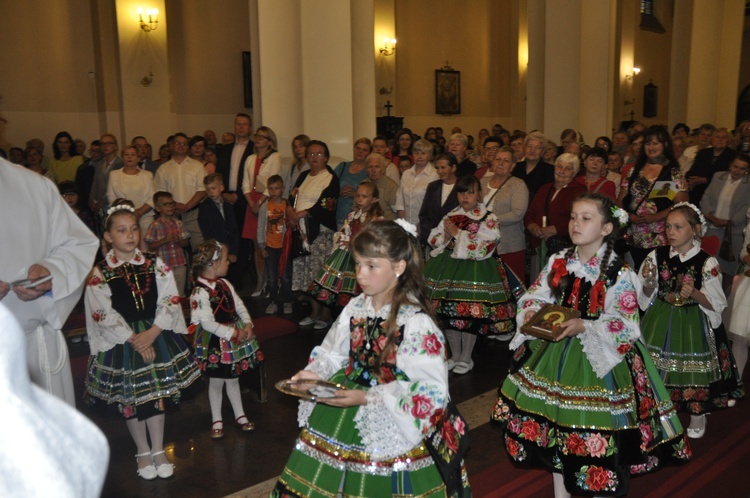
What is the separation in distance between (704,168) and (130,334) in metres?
6.85

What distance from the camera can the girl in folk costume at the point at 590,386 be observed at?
134 inches

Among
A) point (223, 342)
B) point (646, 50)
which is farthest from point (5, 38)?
point (646, 50)

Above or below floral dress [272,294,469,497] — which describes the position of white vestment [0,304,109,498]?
above

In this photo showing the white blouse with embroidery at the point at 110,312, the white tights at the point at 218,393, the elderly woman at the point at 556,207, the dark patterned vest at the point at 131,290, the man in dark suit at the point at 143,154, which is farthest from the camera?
the man in dark suit at the point at 143,154

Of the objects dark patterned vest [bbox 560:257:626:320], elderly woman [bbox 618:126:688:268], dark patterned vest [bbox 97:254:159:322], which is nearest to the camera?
dark patterned vest [bbox 560:257:626:320]

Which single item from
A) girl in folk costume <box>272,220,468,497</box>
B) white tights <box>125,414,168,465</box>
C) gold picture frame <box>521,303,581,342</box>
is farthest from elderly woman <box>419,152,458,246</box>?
girl in folk costume <box>272,220,468,497</box>

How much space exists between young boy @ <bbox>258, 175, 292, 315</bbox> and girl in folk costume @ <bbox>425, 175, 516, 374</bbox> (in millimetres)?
2088

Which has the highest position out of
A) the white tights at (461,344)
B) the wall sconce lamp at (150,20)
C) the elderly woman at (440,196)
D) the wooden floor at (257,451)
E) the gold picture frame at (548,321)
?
the wall sconce lamp at (150,20)

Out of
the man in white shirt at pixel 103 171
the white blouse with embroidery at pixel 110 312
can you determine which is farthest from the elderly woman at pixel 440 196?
the man in white shirt at pixel 103 171

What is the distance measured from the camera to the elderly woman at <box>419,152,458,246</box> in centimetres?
662

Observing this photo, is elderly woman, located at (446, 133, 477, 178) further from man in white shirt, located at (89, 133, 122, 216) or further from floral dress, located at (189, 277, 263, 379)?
man in white shirt, located at (89, 133, 122, 216)

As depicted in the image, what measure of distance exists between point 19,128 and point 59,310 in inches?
451

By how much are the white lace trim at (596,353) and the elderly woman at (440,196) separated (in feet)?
10.3

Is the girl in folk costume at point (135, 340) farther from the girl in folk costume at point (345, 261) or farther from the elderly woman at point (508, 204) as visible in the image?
the elderly woman at point (508, 204)
